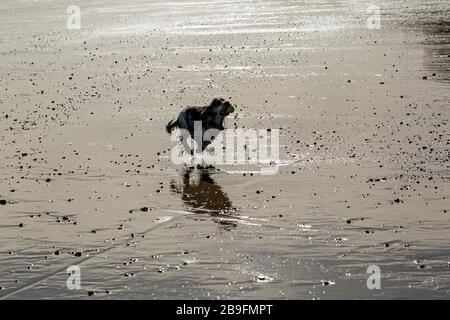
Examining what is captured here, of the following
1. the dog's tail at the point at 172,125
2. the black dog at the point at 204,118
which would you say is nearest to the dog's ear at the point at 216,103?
the black dog at the point at 204,118

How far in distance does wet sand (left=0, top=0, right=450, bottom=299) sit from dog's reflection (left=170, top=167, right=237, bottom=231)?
0.04 meters

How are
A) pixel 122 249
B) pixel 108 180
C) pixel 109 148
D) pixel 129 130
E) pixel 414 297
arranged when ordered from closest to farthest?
pixel 414 297, pixel 122 249, pixel 108 180, pixel 109 148, pixel 129 130

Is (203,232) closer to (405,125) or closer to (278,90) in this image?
(405,125)

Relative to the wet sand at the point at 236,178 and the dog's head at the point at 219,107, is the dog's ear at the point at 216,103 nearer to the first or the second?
the dog's head at the point at 219,107

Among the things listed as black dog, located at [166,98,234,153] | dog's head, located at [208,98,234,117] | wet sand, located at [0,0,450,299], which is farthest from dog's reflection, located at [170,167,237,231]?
dog's head, located at [208,98,234,117]

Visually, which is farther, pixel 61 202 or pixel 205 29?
pixel 205 29

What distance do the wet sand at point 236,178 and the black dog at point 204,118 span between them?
0.62 meters

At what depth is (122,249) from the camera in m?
11.1

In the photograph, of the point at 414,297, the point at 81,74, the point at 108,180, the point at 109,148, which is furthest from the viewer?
the point at 81,74

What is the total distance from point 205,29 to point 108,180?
2118 centimetres

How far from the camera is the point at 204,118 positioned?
1501cm

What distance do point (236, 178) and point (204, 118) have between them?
4.75 feet

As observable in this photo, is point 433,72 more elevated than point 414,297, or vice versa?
point 433,72

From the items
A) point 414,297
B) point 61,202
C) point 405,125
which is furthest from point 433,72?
point 414,297
